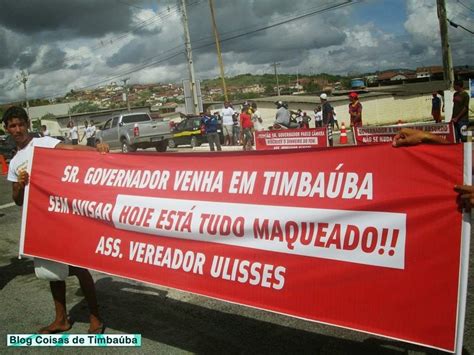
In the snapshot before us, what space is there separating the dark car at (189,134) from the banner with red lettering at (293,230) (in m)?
18.5

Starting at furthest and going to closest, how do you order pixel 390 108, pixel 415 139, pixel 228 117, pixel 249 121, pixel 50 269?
pixel 390 108 → pixel 228 117 → pixel 249 121 → pixel 50 269 → pixel 415 139

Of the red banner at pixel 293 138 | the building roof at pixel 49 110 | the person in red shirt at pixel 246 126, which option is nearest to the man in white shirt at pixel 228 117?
the person in red shirt at pixel 246 126

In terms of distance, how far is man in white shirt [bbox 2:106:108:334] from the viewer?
391 cm

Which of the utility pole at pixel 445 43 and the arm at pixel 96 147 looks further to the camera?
the utility pole at pixel 445 43

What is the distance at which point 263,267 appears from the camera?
2.89 m

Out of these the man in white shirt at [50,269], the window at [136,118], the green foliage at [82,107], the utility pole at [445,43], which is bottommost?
the man in white shirt at [50,269]

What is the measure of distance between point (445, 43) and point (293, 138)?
13529 millimetres

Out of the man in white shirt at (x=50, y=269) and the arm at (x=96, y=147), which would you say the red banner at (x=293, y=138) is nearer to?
the arm at (x=96, y=147)

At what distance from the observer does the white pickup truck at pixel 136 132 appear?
824 inches

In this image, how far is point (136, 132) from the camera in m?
20.8

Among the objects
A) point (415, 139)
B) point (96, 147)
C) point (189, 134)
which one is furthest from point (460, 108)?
point (189, 134)

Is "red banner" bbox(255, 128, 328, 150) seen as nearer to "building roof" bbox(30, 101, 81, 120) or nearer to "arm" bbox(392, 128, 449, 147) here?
"arm" bbox(392, 128, 449, 147)

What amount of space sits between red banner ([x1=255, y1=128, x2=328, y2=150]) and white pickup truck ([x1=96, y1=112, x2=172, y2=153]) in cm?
1045

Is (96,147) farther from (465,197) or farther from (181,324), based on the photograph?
(465,197)
